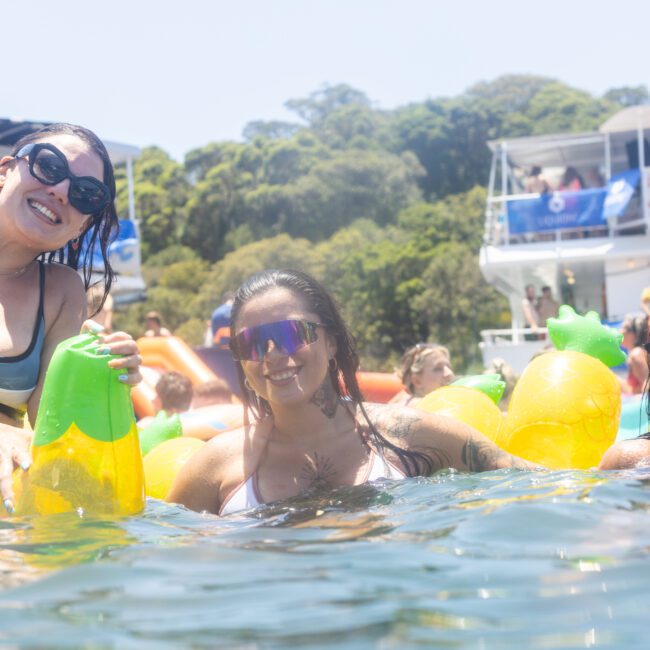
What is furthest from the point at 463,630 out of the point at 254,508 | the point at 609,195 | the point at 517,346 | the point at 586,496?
the point at 609,195

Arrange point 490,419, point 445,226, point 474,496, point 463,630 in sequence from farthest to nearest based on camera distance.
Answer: point 445,226, point 490,419, point 474,496, point 463,630

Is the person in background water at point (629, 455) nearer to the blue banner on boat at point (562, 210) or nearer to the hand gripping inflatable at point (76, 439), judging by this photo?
the hand gripping inflatable at point (76, 439)

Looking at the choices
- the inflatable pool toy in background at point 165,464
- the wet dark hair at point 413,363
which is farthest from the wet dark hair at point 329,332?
the wet dark hair at point 413,363

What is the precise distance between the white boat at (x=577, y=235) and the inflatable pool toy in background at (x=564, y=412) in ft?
46.2

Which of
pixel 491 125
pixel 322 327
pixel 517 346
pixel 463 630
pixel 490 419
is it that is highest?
pixel 491 125

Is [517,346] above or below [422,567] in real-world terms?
below

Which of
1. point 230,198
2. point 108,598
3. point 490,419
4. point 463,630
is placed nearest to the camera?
point 463,630

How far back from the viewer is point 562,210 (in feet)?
66.8

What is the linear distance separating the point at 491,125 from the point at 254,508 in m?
56.4

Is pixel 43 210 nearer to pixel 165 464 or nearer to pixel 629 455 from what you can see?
pixel 165 464

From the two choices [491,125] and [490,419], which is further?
[491,125]

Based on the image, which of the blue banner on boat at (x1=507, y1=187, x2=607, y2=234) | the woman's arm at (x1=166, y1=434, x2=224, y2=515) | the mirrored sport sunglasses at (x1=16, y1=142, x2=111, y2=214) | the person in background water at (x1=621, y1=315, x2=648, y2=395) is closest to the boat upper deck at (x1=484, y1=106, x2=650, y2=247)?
the blue banner on boat at (x1=507, y1=187, x2=607, y2=234)

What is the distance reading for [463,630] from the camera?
184 centimetres

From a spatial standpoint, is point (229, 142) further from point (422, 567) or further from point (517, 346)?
point (422, 567)
